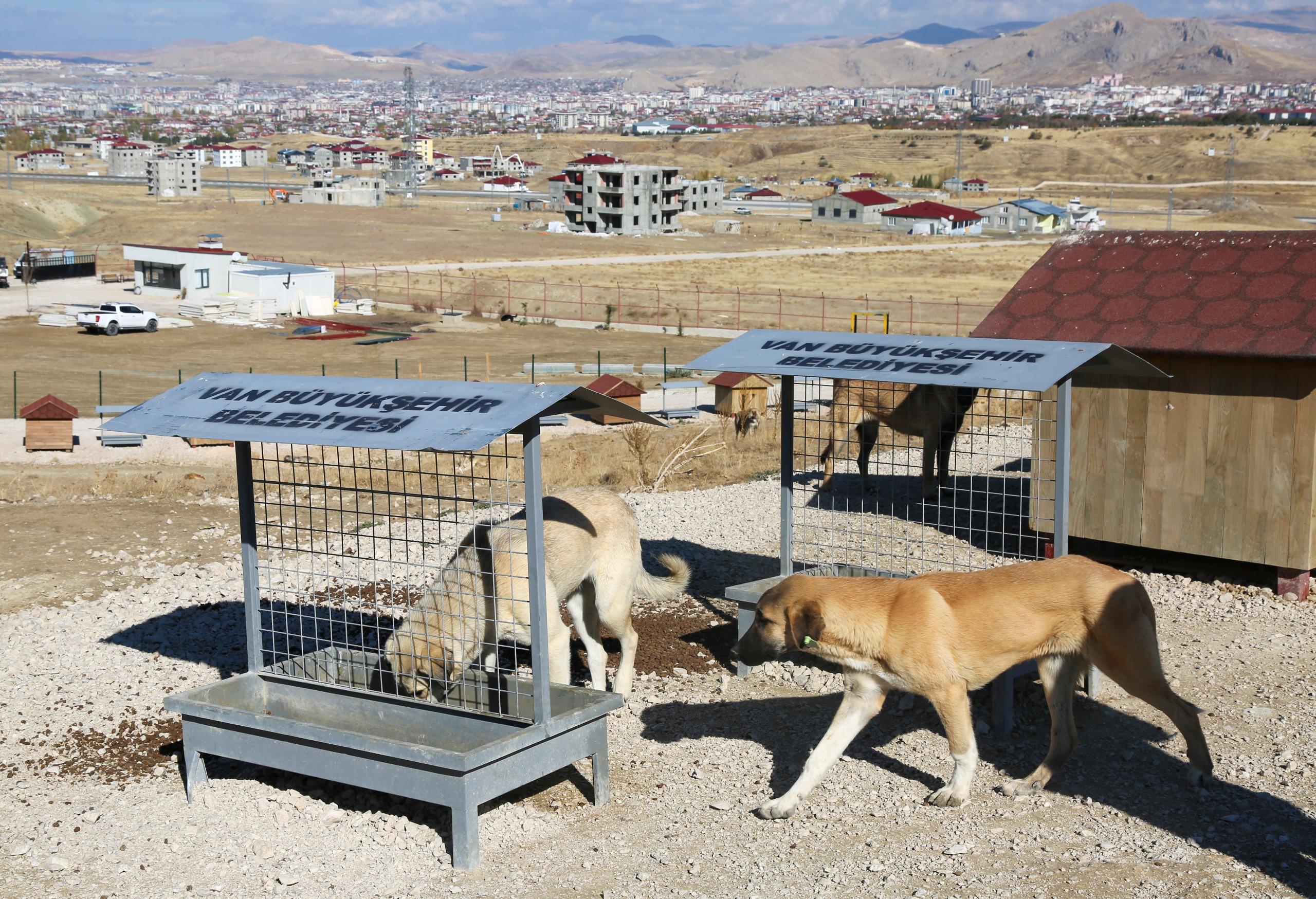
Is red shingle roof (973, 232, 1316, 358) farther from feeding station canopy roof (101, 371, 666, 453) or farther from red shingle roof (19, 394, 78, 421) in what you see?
red shingle roof (19, 394, 78, 421)

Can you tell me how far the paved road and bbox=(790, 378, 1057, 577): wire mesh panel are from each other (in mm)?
53297

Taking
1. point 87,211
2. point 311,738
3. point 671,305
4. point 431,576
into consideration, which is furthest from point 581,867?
point 87,211

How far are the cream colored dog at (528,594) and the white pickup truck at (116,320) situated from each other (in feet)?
138

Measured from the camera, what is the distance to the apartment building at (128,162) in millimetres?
153375

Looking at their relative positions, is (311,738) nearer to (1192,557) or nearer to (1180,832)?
(1180,832)

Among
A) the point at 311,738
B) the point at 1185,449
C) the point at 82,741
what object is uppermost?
the point at 1185,449

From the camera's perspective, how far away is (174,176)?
123 metres

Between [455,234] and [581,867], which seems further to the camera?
[455,234]

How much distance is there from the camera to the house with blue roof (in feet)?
323

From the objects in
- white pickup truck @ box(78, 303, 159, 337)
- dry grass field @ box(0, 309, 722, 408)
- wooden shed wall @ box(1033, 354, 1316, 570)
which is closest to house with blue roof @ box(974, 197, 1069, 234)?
dry grass field @ box(0, 309, 722, 408)

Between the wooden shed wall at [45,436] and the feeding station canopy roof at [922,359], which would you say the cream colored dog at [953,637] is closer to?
the feeding station canopy roof at [922,359]

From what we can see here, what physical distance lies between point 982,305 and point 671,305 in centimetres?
1312

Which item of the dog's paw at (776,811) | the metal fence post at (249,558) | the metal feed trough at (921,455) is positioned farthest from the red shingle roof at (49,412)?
the dog's paw at (776,811)

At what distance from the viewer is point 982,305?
177 feet
